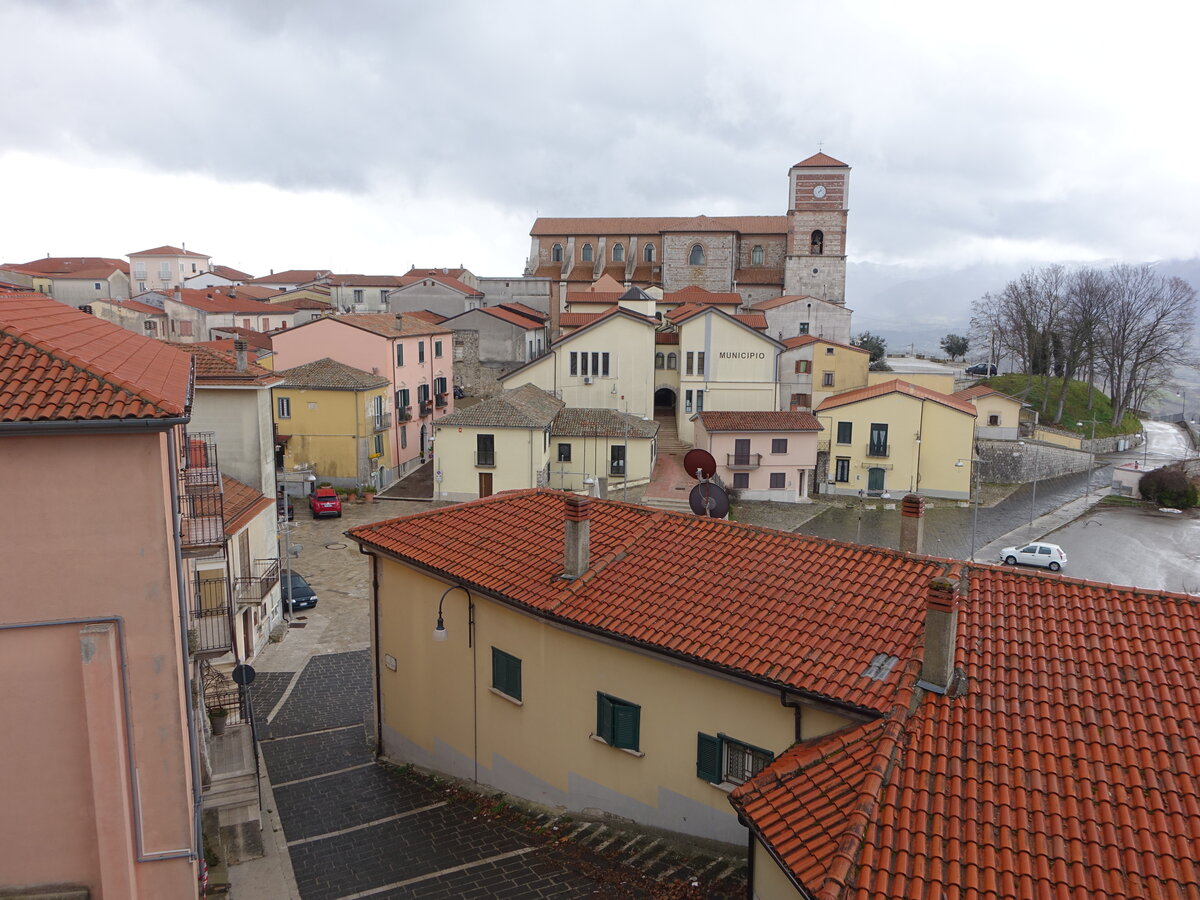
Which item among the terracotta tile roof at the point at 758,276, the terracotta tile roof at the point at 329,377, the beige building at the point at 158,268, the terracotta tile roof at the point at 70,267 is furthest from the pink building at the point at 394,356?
the beige building at the point at 158,268

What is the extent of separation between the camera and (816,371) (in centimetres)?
4962

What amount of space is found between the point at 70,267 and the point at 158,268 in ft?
41.2

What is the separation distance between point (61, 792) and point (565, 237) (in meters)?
66.3

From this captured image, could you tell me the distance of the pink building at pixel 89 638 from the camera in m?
7.46

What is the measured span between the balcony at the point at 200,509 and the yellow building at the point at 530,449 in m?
19.7

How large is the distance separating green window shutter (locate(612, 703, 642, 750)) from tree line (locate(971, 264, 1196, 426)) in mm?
58675

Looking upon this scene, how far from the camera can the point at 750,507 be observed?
132 feet

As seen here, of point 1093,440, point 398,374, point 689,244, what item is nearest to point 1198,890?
point 398,374

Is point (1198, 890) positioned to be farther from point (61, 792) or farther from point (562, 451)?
point (562, 451)

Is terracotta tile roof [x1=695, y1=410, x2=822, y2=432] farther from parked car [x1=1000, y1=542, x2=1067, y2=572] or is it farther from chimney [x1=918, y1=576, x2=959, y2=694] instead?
chimney [x1=918, y1=576, x2=959, y2=694]

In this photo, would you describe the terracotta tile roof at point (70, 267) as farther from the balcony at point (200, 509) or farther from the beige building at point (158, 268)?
the balcony at point (200, 509)

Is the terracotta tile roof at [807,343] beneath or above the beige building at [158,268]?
beneath

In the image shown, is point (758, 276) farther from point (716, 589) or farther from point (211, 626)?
point (716, 589)

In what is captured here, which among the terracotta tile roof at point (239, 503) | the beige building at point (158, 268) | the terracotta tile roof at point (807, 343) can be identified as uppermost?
the beige building at point (158, 268)
